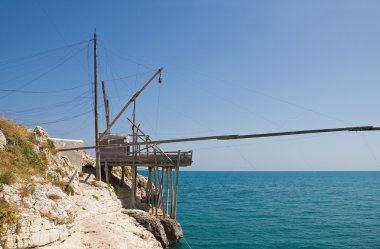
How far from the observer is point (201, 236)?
29859 millimetres

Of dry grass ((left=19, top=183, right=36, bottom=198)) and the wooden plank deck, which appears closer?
dry grass ((left=19, top=183, right=36, bottom=198))

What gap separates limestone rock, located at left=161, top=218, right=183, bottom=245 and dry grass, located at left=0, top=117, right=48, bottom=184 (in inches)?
416

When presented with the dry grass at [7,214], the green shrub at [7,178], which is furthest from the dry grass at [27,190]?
the dry grass at [7,214]

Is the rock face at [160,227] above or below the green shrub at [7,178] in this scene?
below

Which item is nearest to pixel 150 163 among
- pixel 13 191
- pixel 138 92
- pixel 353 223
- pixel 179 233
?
pixel 179 233

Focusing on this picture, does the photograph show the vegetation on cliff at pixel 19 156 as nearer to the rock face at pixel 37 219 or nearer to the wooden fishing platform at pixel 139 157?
the rock face at pixel 37 219

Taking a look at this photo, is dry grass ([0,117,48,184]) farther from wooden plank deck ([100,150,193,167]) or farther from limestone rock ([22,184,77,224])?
wooden plank deck ([100,150,193,167])

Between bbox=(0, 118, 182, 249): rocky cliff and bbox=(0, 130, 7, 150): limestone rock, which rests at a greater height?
bbox=(0, 130, 7, 150): limestone rock

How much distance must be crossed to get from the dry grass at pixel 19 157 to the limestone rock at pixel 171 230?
10.6 metres

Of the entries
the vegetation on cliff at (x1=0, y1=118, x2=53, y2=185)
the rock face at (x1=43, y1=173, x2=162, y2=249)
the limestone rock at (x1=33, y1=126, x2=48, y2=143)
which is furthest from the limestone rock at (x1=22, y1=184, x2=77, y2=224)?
the limestone rock at (x1=33, y1=126, x2=48, y2=143)

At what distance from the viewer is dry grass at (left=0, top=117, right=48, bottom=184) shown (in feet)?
55.4

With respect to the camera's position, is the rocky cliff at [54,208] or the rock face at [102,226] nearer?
the rocky cliff at [54,208]

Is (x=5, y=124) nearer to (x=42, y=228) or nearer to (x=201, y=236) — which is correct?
(x=42, y=228)

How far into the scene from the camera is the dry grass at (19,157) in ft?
55.4
